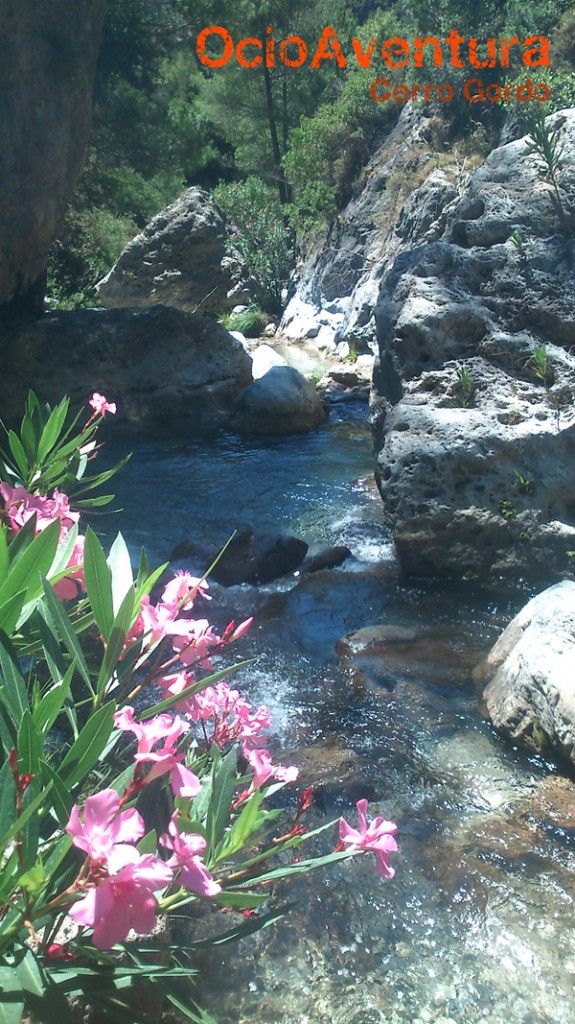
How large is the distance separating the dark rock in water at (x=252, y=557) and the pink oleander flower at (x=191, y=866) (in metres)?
4.52

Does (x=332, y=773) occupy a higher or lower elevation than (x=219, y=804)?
lower

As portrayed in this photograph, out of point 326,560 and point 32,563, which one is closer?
point 32,563

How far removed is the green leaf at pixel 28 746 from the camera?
1031mm

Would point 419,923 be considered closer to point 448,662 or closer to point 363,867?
point 363,867

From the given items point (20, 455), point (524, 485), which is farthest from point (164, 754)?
point (524, 485)

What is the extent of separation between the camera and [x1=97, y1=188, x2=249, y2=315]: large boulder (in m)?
17.9

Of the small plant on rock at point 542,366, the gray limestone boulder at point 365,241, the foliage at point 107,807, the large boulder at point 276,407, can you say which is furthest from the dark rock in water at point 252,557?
the gray limestone boulder at point 365,241

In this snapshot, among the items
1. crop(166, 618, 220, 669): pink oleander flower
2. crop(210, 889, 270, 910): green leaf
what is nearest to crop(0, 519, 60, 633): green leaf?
crop(166, 618, 220, 669): pink oleander flower

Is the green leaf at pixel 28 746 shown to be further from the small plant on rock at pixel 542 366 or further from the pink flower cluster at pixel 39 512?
the small plant on rock at pixel 542 366

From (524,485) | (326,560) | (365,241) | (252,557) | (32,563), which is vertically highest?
(32,563)

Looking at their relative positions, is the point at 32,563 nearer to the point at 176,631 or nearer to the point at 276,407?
the point at 176,631

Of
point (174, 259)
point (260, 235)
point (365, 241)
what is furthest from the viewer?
point (260, 235)

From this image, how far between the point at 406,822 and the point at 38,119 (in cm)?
853

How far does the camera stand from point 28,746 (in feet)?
3.41
